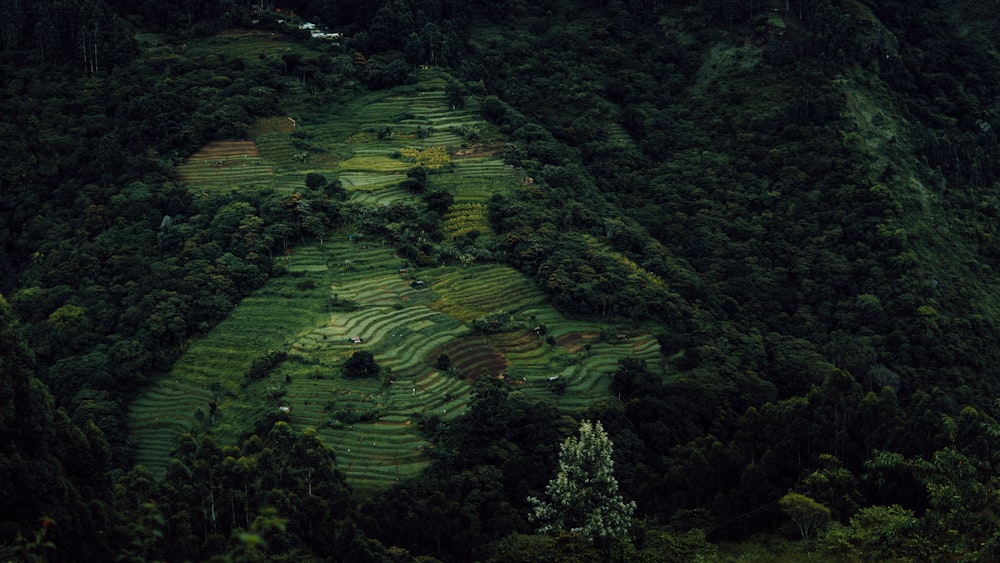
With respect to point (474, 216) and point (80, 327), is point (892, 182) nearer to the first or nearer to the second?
point (474, 216)

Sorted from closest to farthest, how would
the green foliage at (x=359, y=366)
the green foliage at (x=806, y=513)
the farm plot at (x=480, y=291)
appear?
the green foliage at (x=806, y=513) → the green foliage at (x=359, y=366) → the farm plot at (x=480, y=291)

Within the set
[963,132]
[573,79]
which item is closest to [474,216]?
[573,79]

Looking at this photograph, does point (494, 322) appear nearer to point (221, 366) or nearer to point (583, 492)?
point (221, 366)

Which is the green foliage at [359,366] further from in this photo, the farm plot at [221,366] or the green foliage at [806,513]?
the green foliage at [806,513]

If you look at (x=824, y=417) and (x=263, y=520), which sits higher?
(x=263, y=520)

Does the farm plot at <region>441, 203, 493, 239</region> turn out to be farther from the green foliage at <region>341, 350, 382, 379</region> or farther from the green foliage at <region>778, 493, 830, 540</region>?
the green foliage at <region>778, 493, 830, 540</region>

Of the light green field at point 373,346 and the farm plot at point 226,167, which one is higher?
the farm plot at point 226,167

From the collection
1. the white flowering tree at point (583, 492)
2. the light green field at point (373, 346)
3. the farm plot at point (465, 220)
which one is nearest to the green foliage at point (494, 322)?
the light green field at point (373, 346)
